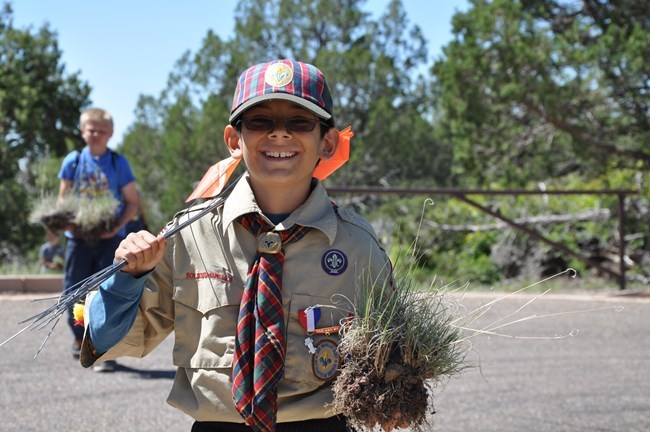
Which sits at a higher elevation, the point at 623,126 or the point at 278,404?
the point at 623,126

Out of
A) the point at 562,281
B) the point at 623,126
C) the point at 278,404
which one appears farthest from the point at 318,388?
the point at 623,126

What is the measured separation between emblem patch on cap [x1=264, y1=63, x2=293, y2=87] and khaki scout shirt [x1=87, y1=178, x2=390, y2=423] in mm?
296

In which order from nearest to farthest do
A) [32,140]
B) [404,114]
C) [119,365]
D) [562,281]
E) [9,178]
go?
1. [119,365]
2. [562,281]
3. [9,178]
4. [32,140]
5. [404,114]

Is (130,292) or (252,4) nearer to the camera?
(130,292)

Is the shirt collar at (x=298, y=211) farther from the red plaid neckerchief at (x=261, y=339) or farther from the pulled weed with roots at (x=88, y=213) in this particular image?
the pulled weed with roots at (x=88, y=213)

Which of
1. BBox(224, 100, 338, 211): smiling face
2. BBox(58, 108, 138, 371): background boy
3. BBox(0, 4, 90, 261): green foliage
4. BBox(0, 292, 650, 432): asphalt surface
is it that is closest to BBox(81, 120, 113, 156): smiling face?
BBox(58, 108, 138, 371): background boy

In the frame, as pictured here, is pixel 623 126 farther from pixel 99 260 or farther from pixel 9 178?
pixel 9 178

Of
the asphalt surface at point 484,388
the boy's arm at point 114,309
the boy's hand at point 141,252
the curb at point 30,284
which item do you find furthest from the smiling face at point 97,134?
the boy's hand at point 141,252

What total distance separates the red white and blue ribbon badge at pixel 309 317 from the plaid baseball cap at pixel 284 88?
0.55 m

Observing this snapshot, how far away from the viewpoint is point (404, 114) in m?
26.6

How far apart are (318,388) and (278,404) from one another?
0.38ft

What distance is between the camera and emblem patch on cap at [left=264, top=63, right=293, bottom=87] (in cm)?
252

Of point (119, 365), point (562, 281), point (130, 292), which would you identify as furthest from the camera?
point (562, 281)

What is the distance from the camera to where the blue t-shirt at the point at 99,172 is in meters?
6.66
